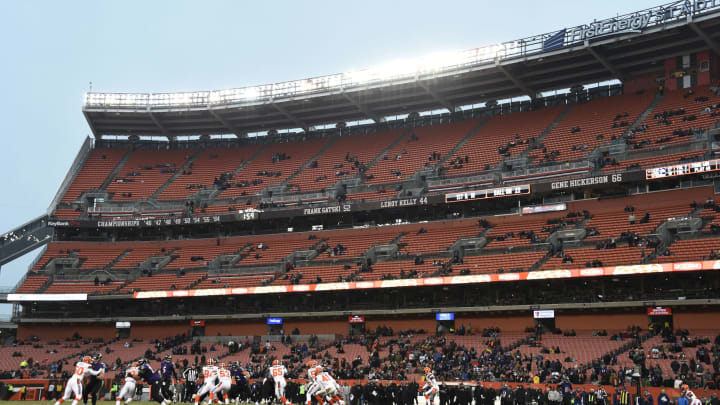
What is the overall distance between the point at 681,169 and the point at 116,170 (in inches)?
Answer: 2353

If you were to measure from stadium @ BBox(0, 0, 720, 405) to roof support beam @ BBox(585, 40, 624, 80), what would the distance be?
0.23 m

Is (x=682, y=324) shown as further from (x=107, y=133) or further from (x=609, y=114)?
(x=107, y=133)

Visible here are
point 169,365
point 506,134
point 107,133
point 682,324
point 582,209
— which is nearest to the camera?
point 169,365

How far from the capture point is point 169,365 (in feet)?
101

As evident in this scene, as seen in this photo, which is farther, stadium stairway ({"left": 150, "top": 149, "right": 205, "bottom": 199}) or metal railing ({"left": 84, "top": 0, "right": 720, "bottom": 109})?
stadium stairway ({"left": 150, "top": 149, "right": 205, "bottom": 199})

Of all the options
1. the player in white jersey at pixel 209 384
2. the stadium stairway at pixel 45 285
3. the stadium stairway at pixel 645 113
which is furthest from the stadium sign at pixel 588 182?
the stadium stairway at pixel 45 285

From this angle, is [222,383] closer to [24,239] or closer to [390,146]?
[390,146]

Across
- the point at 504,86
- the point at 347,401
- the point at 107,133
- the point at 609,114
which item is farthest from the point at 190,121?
the point at 347,401

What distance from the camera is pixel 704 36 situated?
54.7 metres

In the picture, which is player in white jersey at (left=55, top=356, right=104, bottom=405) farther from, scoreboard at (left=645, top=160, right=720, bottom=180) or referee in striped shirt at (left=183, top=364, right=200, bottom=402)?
scoreboard at (left=645, top=160, right=720, bottom=180)

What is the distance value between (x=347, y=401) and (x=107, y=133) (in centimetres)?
5903

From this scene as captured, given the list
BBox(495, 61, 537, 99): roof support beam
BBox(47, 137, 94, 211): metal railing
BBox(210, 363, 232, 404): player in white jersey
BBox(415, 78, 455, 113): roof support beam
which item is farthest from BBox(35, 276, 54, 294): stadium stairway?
BBox(495, 61, 537, 99): roof support beam

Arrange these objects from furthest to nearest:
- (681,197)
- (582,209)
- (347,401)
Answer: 1. (582,209)
2. (681,197)
3. (347,401)

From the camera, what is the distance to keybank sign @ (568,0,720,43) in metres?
54.2
